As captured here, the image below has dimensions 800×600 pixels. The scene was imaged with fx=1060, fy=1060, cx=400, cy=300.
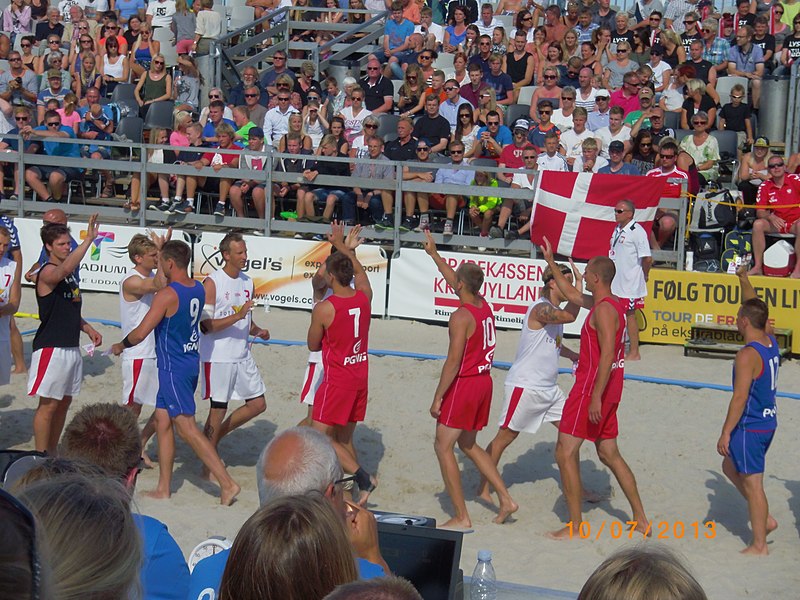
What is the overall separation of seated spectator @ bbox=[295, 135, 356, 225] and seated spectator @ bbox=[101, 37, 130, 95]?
203 inches

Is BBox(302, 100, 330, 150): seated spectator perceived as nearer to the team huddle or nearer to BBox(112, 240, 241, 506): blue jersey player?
the team huddle

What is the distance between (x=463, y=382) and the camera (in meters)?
7.48

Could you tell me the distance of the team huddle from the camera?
708 centimetres

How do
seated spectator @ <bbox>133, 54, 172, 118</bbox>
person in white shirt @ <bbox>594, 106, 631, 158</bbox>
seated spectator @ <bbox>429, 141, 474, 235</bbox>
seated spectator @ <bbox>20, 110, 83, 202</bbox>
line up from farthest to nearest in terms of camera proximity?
1. seated spectator @ <bbox>133, 54, 172, 118</bbox>
2. seated spectator @ <bbox>20, 110, 83, 202</bbox>
3. person in white shirt @ <bbox>594, 106, 631, 158</bbox>
4. seated spectator @ <bbox>429, 141, 474, 235</bbox>

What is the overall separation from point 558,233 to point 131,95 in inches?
305

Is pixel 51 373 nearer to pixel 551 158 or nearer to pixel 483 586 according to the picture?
pixel 483 586

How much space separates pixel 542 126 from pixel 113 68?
7.35 metres

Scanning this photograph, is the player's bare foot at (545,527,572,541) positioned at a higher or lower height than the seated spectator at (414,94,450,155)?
lower

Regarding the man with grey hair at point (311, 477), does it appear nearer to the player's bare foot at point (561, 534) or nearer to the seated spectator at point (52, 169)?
the player's bare foot at point (561, 534)

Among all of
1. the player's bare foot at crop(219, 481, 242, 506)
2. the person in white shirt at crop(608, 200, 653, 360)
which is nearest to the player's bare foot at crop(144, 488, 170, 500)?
the player's bare foot at crop(219, 481, 242, 506)

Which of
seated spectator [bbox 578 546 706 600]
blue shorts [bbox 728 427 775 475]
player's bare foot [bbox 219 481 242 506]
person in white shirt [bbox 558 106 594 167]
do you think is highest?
person in white shirt [bbox 558 106 594 167]

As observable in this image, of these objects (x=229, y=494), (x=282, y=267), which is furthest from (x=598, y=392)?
(x=282, y=267)

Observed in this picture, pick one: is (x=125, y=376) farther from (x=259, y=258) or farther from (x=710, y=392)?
(x=710, y=392)

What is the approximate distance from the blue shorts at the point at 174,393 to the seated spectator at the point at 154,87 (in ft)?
30.8
